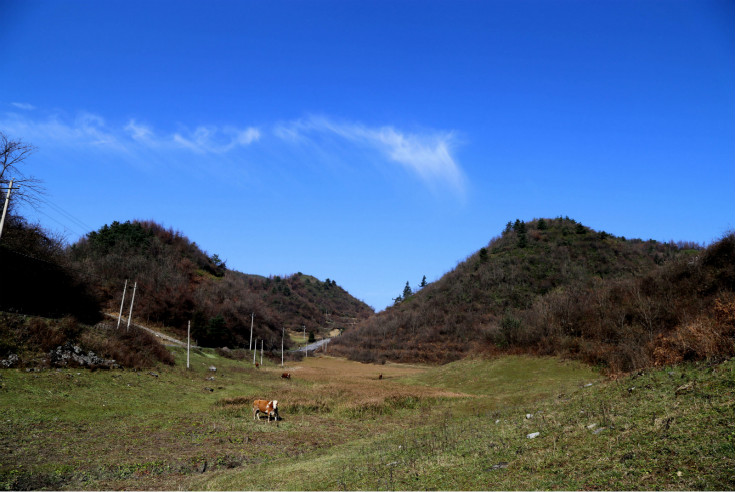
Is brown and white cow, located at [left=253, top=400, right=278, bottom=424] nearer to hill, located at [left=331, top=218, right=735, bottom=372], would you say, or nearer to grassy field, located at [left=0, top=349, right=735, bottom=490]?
grassy field, located at [left=0, top=349, right=735, bottom=490]

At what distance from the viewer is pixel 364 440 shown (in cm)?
1546

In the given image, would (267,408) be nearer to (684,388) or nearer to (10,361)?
(10,361)

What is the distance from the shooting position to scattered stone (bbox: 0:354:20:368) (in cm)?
2144

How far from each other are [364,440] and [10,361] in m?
20.5

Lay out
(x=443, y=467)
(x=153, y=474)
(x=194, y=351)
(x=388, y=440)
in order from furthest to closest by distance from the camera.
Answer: (x=194, y=351), (x=388, y=440), (x=153, y=474), (x=443, y=467)

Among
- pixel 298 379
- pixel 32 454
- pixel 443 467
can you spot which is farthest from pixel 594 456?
pixel 298 379

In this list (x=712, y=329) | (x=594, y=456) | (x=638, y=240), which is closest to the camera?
(x=594, y=456)

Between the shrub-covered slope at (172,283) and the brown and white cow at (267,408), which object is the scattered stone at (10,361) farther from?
the shrub-covered slope at (172,283)

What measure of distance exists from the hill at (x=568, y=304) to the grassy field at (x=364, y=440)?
16.5 feet

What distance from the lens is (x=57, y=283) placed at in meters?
43.3

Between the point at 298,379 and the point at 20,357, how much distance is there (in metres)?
25.4

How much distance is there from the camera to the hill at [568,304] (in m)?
27.8

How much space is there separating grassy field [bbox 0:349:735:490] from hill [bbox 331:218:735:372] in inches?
198

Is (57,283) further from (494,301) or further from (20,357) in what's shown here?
(494,301)
